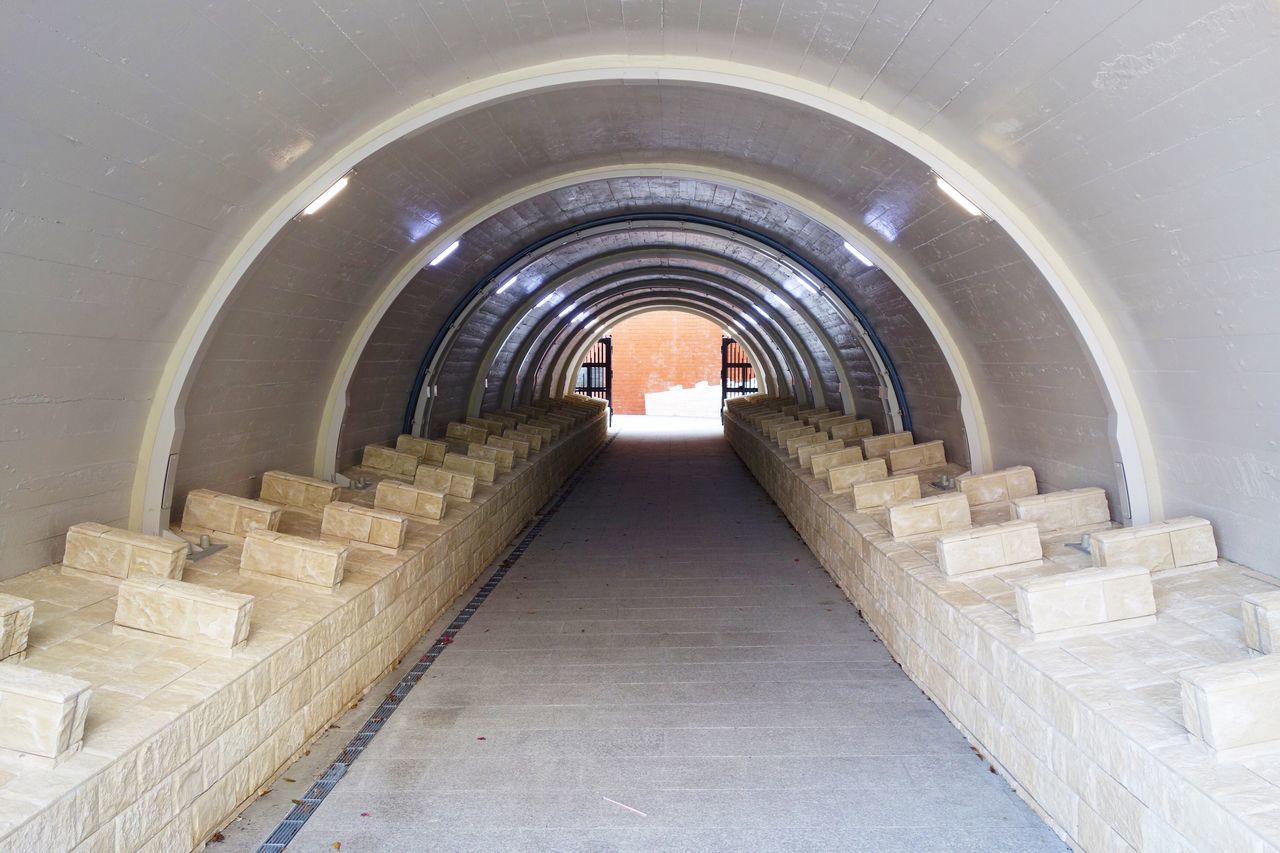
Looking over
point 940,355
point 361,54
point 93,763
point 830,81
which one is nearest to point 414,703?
point 93,763

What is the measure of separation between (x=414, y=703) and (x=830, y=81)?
15.5 feet

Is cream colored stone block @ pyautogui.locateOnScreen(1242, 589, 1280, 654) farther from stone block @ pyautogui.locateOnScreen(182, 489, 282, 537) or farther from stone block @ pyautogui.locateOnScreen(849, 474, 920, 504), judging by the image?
stone block @ pyautogui.locateOnScreen(182, 489, 282, 537)

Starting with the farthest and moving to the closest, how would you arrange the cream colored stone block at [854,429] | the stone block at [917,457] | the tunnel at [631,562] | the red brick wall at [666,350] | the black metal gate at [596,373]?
the black metal gate at [596,373] → the red brick wall at [666,350] → the cream colored stone block at [854,429] → the stone block at [917,457] → the tunnel at [631,562]

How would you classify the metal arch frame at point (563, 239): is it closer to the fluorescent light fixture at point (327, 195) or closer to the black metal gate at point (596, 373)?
the fluorescent light fixture at point (327, 195)

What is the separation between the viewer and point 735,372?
117 ft

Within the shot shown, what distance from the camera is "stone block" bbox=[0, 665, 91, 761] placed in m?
3.07

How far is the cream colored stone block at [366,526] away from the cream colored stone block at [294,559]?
0.96 m

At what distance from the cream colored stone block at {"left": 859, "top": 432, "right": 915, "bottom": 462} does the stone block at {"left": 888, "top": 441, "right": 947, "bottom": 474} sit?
1.54 ft

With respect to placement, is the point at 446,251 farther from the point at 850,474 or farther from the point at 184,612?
the point at 184,612

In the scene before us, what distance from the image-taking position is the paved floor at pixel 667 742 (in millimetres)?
3854

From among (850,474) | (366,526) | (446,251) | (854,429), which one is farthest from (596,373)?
(366,526)

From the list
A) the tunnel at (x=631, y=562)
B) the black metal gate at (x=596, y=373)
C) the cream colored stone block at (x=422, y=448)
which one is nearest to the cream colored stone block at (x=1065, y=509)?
the tunnel at (x=631, y=562)

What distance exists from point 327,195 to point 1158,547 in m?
5.78

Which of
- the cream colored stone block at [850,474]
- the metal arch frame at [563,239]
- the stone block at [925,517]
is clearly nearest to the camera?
the stone block at [925,517]
